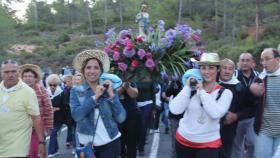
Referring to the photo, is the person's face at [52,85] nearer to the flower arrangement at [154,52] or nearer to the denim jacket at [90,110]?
the flower arrangement at [154,52]

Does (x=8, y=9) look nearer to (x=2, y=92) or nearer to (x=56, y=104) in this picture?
(x=56, y=104)

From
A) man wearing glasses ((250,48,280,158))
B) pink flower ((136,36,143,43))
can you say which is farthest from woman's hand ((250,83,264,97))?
pink flower ((136,36,143,43))

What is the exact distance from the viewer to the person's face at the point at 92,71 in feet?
18.2

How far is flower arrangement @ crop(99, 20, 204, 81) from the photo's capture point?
6.98m

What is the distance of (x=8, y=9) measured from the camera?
5691 centimetres

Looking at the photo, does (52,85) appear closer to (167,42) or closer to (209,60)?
(167,42)

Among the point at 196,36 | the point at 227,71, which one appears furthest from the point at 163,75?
the point at 227,71

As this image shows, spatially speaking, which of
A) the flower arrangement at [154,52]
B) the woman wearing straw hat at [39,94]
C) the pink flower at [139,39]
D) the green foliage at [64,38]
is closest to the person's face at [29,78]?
the woman wearing straw hat at [39,94]

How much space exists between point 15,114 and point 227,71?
120 inches

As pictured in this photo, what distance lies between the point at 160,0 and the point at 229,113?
216ft

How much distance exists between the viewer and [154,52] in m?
7.03

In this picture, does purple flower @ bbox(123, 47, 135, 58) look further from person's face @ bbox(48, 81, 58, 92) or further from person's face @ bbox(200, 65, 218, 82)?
person's face @ bbox(48, 81, 58, 92)

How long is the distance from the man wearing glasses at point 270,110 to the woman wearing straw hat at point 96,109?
1.84 m

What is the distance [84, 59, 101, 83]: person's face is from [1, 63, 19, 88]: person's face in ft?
3.14
